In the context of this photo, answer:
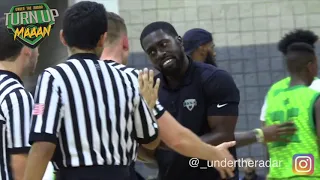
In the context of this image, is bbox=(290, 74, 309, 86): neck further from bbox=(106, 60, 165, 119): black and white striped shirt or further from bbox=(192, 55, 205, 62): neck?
bbox=(106, 60, 165, 119): black and white striped shirt

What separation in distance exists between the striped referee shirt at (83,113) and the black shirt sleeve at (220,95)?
4.58 feet

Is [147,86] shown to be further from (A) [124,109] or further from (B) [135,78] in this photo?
(A) [124,109]

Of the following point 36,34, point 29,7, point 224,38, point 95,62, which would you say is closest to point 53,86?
point 95,62

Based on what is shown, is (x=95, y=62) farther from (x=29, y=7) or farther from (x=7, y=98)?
(x=29, y=7)

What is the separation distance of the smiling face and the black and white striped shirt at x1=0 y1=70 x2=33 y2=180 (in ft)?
3.70

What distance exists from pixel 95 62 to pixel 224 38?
20.8 ft

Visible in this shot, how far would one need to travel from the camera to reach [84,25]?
364cm

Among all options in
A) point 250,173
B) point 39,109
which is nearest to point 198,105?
point 39,109

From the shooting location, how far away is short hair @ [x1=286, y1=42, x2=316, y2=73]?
587cm

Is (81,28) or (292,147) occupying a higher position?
(81,28)

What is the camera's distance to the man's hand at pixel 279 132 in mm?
5469

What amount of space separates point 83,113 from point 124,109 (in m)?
0.23

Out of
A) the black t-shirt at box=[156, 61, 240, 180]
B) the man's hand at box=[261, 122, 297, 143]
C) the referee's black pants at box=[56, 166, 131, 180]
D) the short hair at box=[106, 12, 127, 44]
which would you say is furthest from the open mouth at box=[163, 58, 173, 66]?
the referee's black pants at box=[56, 166, 131, 180]

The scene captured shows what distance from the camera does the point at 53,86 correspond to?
3.55 m
